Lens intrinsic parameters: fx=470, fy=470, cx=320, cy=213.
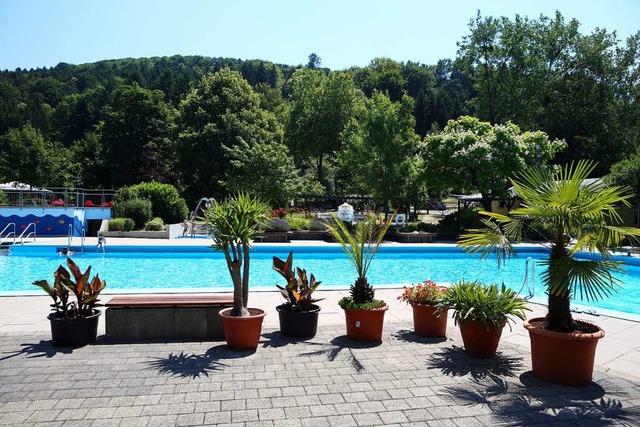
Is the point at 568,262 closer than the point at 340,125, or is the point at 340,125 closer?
the point at 568,262

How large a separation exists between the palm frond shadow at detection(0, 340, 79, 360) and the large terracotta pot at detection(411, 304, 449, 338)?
4311mm

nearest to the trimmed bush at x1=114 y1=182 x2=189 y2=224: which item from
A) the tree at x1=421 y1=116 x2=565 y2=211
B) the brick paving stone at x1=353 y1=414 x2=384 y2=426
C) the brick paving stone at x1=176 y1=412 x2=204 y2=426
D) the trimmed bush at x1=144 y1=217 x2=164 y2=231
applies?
the trimmed bush at x1=144 y1=217 x2=164 y2=231

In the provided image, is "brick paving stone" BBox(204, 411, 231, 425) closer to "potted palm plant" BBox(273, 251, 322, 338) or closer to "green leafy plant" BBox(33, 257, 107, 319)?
"potted palm plant" BBox(273, 251, 322, 338)

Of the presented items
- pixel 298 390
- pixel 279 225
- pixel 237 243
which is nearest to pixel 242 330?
pixel 237 243

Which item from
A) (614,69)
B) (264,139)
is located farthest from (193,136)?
(614,69)

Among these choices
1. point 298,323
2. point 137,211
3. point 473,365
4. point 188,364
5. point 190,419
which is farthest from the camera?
point 137,211

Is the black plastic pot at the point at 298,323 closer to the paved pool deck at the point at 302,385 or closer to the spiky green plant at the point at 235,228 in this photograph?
the paved pool deck at the point at 302,385

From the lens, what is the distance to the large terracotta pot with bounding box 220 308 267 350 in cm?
546

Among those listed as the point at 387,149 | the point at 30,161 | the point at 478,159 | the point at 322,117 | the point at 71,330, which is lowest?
the point at 71,330

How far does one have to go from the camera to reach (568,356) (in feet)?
15.1

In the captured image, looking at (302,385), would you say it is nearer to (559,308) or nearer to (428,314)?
(428,314)

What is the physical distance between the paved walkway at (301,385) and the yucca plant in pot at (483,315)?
0.19 metres

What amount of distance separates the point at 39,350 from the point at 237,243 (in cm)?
255

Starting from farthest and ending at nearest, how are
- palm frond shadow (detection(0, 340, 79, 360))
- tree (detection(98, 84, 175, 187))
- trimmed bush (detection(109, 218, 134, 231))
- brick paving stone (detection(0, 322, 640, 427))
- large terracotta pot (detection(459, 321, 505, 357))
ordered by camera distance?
tree (detection(98, 84, 175, 187)), trimmed bush (detection(109, 218, 134, 231)), large terracotta pot (detection(459, 321, 505, 357)), palm frond shadow (detection(0, 340, 79, 360)), brick paving stone (detection(0, 322, 640, 427))
